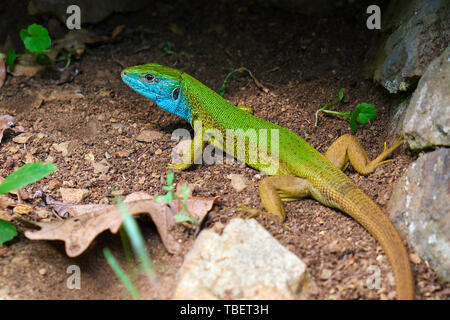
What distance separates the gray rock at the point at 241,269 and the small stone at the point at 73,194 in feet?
4.23

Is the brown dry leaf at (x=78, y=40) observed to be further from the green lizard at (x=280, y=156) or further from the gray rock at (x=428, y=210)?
the gray rock at (x=428, y=210)

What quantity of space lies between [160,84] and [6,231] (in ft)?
6.98

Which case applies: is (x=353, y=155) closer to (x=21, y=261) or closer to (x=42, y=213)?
(x=42, y=213)

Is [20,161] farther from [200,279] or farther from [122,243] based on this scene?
[200,279]

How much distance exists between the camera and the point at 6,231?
315 cm

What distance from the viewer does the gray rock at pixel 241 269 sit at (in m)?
2.79

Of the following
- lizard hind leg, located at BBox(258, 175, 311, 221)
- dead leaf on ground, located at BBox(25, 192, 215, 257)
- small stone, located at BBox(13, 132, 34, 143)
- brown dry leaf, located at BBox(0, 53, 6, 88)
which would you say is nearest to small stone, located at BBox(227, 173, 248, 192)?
lizard hind leg, located at BBox(258, 175, 311, 221)

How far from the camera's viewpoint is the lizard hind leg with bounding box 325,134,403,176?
3.97 m

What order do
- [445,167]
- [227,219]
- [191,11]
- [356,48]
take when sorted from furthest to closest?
1. [191,11]
2. [356,48]
3. [227,219]
4. [445,167]

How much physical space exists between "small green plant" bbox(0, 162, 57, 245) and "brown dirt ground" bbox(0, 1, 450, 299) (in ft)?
0.65

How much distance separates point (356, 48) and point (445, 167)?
2.44 meters

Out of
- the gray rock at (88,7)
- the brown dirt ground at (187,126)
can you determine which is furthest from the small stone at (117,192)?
the gray rock at (88,7)

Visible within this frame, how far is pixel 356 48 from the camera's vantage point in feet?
17.0
